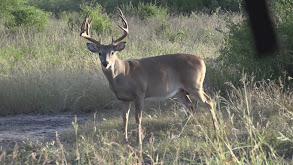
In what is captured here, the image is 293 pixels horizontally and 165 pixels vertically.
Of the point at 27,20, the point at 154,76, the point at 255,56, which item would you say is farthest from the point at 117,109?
the point at 27,20

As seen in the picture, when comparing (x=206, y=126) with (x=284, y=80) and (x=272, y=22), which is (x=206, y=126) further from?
(x=272, y=22)

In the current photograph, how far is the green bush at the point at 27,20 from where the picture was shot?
1747cm

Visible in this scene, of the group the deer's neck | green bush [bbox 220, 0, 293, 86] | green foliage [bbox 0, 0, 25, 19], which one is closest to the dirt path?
the deer's neck

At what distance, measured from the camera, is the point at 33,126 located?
938 centimetres

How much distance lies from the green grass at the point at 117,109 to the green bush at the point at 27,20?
0.96 metres

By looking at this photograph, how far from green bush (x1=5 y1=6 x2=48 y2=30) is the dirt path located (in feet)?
25.7

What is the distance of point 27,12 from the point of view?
58.3 feet

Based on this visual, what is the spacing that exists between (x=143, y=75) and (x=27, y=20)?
1025 centimetres

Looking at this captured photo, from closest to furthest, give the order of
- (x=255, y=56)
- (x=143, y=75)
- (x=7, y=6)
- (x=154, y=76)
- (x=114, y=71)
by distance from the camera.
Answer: (x=114, y=71) < (x=143, y=75) < (x=154, y=76) < (x=255, y=56) < (x=7, y=6)

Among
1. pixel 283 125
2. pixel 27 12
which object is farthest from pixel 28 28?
pixel 283 125

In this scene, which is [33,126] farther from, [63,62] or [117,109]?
[63,62]

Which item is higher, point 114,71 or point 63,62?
point 114,71

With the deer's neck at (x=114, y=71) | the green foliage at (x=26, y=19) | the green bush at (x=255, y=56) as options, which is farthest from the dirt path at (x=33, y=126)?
the green foliage at (x=26, y=19)

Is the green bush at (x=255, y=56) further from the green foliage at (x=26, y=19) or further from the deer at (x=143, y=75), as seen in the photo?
the green foliage at (x=26, y=19)
